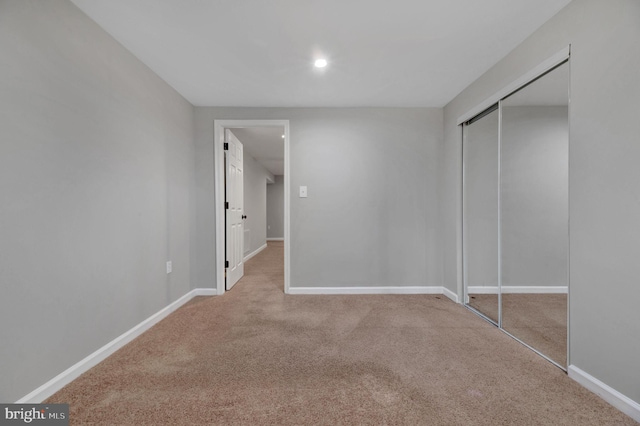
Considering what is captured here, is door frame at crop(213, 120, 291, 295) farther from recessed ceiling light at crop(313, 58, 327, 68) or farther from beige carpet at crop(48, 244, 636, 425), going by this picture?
recessed ceiling light at crop(313, 58, 327, 68)

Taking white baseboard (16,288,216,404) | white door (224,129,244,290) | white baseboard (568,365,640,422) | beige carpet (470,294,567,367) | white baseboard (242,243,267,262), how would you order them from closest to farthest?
1. white baseboard (568,365,640,422)
2. white baseboard (16,288,216,404)
3. beige carpet (470,294,567,367)
4. white door (224,129,244,290)
5. white baseboard (242,243,267,262)

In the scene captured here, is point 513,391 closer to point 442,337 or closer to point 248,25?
point 442,337

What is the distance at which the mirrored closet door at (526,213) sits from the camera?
1.78 m

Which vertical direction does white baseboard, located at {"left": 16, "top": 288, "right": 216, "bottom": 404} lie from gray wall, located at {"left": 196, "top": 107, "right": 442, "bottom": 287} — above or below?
below

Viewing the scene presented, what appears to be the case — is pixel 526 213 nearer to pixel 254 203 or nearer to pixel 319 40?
pixel 319 40

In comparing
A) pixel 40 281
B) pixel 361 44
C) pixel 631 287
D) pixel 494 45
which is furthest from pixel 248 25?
pixel 631 287

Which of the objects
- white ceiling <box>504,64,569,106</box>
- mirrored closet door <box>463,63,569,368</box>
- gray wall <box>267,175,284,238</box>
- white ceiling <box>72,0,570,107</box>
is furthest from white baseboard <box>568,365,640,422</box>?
gray wall <box>267,175,284,238</box>

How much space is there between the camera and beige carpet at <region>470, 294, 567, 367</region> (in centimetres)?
183

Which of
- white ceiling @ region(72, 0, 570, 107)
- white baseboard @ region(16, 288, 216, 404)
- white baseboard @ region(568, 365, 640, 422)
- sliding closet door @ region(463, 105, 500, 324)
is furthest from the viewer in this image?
sliding closet door @ region(463, 105, 500, 324)

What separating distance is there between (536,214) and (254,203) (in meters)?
5.91

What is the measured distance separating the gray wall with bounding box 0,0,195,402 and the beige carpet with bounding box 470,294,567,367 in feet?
9.90

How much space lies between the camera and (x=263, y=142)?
5.06m

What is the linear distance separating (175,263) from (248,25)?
2306 millimetres

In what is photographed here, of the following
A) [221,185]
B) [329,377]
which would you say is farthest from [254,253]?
[329,377]
